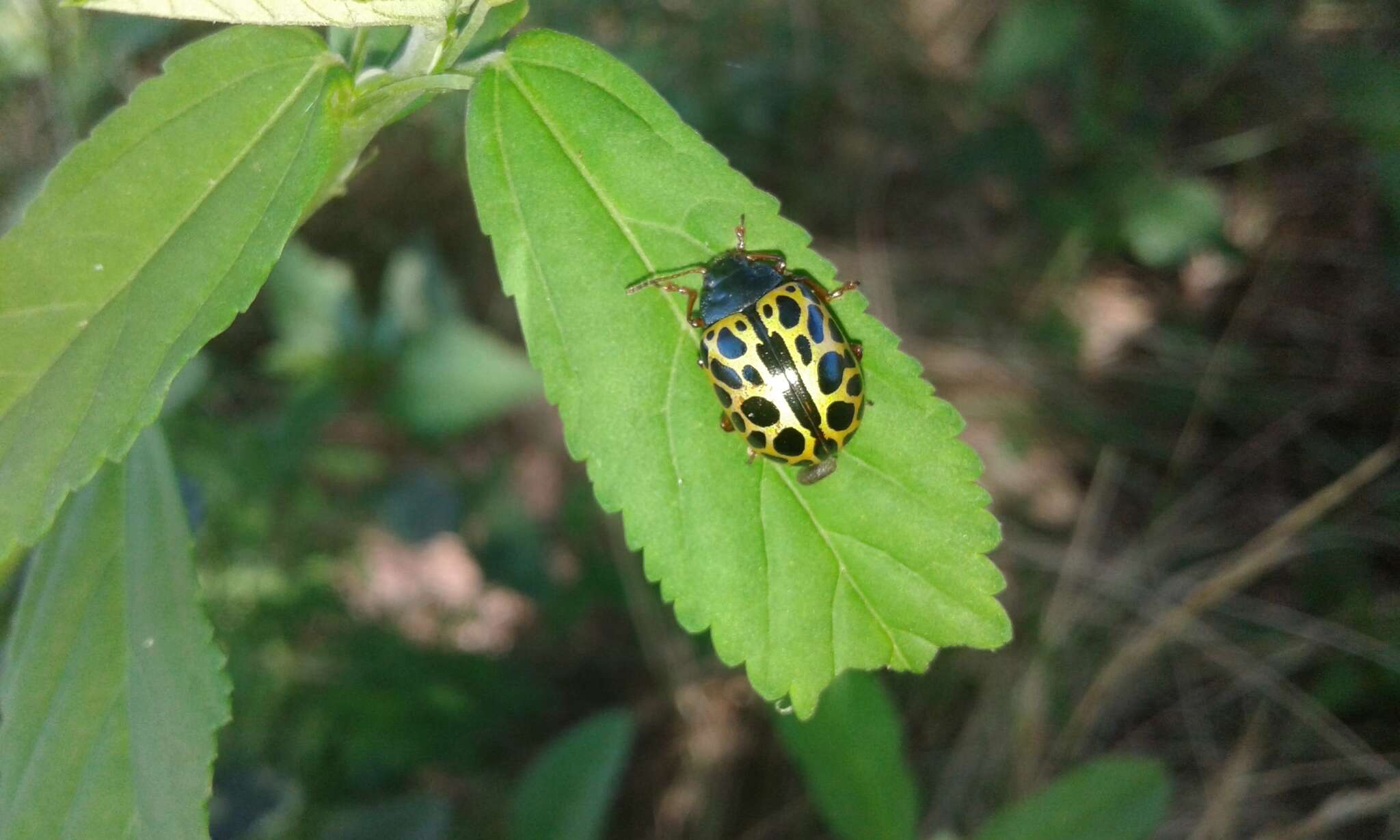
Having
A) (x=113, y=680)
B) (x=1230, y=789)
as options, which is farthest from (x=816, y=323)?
(x=1230, y=789)

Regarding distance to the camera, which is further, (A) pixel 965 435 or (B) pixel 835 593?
(A) pixel 965 435

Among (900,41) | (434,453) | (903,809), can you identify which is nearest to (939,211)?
(900,41)

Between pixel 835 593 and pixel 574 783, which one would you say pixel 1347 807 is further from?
pixel 574 783

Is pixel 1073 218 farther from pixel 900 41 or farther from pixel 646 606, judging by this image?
pixel 646 606

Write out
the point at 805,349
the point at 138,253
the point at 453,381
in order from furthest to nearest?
the point at 453,381 < the point at 805,349 < the point at 138,253

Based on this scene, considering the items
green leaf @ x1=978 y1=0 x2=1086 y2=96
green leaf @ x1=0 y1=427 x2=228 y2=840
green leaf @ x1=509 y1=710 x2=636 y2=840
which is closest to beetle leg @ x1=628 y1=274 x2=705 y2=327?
green leaf @ x1=0 y1=427 x2=228 y2=840

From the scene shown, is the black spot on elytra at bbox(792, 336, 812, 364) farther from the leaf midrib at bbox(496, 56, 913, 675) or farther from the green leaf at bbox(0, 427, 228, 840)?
the green leaf at bbox(0, 427, 228, 840)
